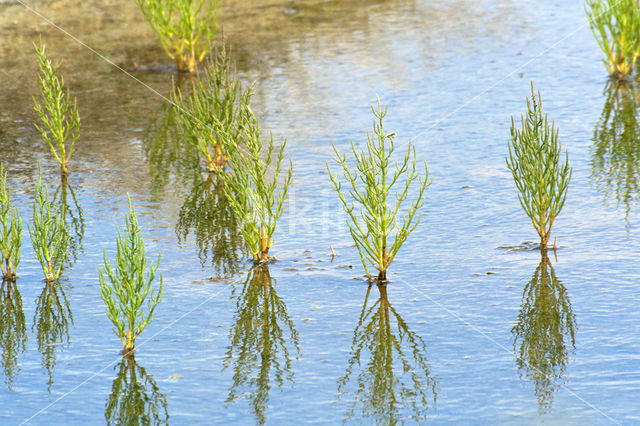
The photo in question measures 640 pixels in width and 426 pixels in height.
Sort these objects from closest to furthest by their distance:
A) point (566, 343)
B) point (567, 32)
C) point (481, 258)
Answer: point (566, 343) → point (481, 258) → point (567, 32)

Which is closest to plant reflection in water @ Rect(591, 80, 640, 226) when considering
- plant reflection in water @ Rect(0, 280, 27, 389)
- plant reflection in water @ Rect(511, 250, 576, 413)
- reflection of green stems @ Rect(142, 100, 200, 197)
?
plant reflection in water @ Rect(511, 250, 576, 413)

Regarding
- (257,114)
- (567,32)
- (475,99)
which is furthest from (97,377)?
(567,32)

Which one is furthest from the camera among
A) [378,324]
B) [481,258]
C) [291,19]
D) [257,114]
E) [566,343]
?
[291,19]

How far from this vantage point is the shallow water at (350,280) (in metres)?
4.22

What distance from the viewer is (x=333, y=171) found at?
751 cm

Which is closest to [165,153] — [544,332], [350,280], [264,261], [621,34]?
[264,261]

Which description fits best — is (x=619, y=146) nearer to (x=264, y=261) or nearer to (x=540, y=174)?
(x=540, y=174)

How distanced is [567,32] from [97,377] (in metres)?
9.55

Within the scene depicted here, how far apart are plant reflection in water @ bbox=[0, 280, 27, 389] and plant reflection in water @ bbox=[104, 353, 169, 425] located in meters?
0.58

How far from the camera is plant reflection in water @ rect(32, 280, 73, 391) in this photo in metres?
4.70

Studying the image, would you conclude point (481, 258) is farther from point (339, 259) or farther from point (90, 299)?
point (90, 299)

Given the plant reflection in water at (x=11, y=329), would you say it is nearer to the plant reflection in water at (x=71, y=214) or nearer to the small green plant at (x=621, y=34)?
the plant reflection in water at (x=71, y=214)

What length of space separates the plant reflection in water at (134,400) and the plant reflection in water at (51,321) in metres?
0.39

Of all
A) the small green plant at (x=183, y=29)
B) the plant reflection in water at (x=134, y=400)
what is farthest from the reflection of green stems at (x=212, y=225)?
the small green plant at (x=183, y=29)
